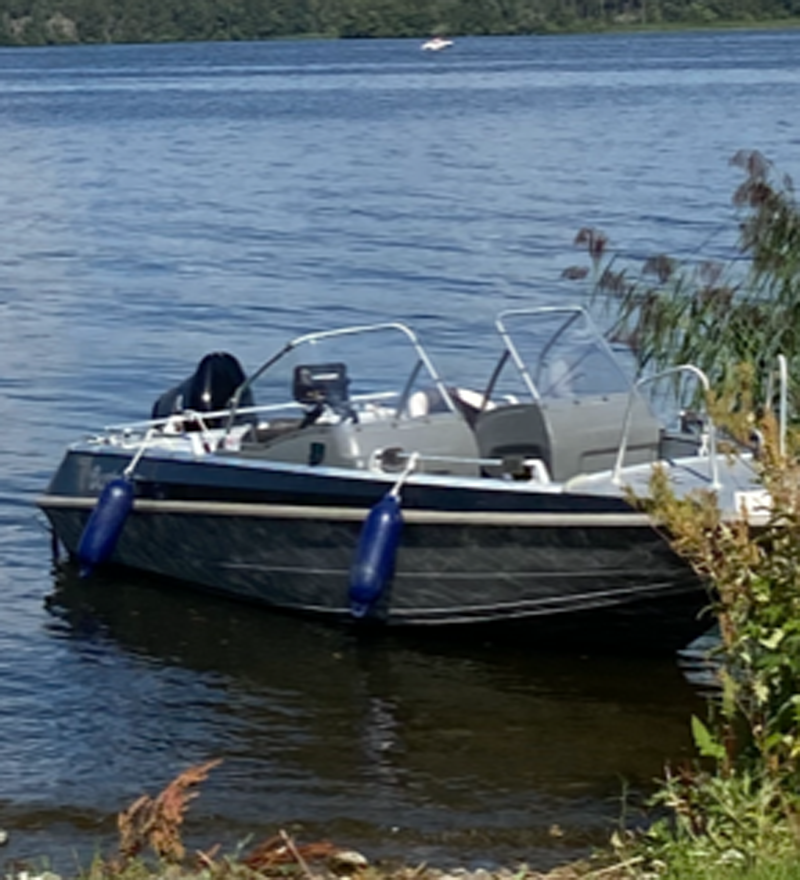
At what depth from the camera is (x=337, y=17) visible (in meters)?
171

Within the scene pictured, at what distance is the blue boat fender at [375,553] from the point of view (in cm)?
1114

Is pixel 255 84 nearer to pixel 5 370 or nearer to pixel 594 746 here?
pixel 5 370

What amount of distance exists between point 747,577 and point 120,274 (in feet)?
83.2

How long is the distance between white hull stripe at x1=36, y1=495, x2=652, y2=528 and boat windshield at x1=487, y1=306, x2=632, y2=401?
93cm

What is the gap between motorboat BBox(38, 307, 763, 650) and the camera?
10961 mm

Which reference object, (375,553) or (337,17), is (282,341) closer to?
(375,553)

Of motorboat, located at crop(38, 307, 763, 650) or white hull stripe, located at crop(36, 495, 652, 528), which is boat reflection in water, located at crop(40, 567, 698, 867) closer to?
motorboat, located at crop(38, 307, 763, 650)

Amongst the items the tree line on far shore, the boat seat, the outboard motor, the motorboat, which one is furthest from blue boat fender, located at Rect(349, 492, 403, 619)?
the tree line on far shore

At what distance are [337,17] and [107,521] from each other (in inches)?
6376

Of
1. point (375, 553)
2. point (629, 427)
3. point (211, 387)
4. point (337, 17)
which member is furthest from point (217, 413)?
point (337, 17)

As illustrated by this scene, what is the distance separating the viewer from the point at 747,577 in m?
7.15

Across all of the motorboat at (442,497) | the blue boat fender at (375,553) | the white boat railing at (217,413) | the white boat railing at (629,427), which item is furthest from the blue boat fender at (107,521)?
the white boat railing at (629,427)

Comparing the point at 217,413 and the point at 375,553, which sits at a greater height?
the point at 217,413

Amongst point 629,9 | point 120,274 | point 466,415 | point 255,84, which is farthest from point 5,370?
point 629,9
